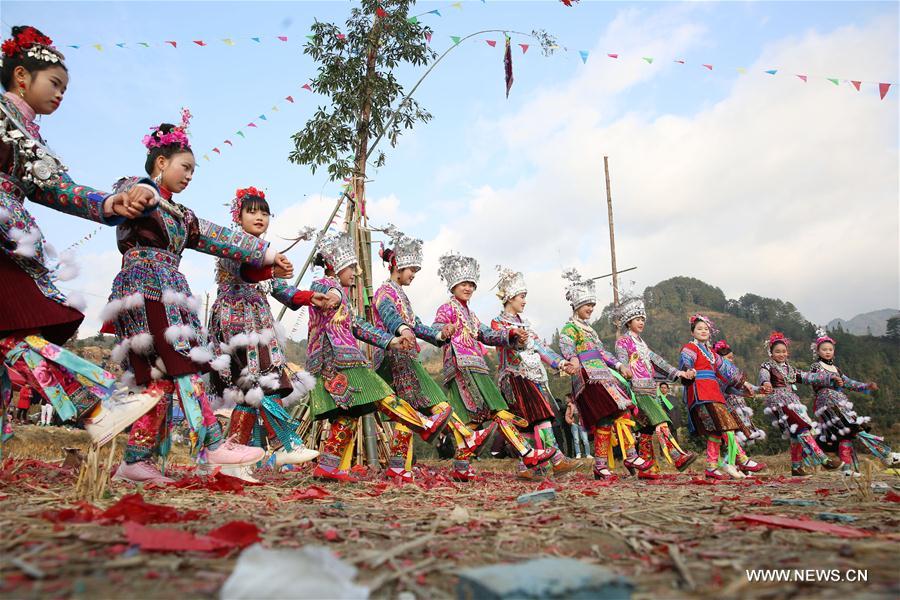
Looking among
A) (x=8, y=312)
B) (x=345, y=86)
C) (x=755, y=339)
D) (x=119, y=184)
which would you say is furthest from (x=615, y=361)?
(x=755, y=339)

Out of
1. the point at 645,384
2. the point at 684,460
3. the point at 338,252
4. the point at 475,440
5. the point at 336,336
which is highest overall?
the point at 338,252

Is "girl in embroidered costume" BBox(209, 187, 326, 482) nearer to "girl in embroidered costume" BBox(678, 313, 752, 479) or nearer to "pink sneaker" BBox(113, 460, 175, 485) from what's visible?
"pink sneaker" BBox(113, 460, 175, 485)

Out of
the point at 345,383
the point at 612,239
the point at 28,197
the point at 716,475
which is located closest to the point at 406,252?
the point at 345,383

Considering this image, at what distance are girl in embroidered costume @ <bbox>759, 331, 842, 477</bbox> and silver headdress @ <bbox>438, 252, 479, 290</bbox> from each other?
193 inches

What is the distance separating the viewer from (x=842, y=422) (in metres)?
8.18

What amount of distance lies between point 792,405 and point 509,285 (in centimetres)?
459

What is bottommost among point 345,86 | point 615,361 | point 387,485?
point 387,485

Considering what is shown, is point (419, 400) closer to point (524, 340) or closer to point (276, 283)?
point (524, 340)

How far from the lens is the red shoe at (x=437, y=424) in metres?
5.01

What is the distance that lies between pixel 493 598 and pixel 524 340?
4.71 meters

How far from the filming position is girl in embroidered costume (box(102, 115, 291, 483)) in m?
3.37

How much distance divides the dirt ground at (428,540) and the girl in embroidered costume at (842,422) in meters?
5.92

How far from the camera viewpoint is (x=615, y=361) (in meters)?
7.27

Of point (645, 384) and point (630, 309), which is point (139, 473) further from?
point (630, 309)
